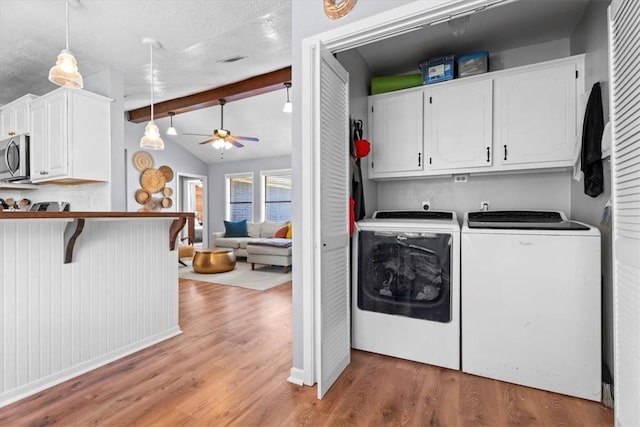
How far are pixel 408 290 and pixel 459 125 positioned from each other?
4.51ft

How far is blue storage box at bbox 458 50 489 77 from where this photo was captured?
250 centimetres

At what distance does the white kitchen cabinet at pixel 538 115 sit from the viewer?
2.18 metres

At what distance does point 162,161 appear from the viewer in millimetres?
7266

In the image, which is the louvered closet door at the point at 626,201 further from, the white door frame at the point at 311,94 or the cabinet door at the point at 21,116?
the cabinet door at the point at 21,116

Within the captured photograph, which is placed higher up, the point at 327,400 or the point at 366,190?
the point at 366,190

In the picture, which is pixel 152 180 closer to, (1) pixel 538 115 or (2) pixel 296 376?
(2) pixel 296 376

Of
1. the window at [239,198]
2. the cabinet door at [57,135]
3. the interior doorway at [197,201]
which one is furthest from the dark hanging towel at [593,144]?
the interior doorway at [197,201]

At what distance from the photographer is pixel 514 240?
189 cm

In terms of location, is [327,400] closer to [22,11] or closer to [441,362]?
[441,362]

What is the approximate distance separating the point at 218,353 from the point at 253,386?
1.84 ft

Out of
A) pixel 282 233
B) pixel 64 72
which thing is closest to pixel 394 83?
pixel 64 72

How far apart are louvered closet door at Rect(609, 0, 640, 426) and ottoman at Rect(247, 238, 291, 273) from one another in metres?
4.34

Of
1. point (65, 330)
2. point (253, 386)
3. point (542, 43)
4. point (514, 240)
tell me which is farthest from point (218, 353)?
point (542, 43)

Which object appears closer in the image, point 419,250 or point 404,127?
point 419,250
